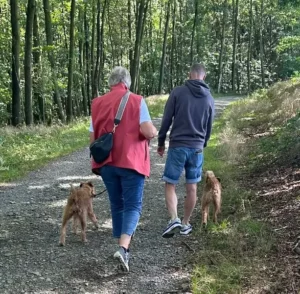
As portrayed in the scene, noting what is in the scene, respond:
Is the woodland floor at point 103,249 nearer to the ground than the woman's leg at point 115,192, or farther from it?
nearer to the ground

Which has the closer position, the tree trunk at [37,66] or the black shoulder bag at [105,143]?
the black shoulder bag at [105,143]

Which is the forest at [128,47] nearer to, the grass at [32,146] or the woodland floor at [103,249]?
the grass at [32,146]

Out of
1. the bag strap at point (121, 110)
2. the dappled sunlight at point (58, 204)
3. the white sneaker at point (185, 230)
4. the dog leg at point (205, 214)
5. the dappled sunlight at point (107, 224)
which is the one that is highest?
the bag strap at point (121, 110)

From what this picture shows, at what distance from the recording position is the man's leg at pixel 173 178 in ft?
19.8

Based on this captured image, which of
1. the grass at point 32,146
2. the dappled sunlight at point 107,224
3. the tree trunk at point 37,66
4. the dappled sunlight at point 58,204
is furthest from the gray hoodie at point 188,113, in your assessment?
the tree trunk at point 37,66

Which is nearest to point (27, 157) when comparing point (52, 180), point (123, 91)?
point (52, 180)

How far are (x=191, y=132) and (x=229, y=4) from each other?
44397 millimetres

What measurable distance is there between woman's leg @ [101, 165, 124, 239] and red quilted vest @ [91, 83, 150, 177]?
98 mm

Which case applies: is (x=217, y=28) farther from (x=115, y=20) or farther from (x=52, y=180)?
(x=52, y=180)

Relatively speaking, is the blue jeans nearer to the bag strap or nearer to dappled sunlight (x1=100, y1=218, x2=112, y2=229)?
the bag strap

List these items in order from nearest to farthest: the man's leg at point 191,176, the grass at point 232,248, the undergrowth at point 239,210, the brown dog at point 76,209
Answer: the grass at point 232,248 → the undergrowth at point 239,210 → the brown dog at point 76,209 → the man's leg at point 191,176

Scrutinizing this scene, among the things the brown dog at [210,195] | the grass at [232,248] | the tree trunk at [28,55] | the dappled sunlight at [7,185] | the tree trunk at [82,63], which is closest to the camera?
the grass at [232,248]

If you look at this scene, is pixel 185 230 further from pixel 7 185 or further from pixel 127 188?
pixel 7 185

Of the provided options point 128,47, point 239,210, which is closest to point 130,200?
point 239,210
